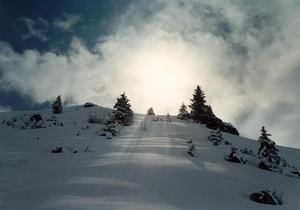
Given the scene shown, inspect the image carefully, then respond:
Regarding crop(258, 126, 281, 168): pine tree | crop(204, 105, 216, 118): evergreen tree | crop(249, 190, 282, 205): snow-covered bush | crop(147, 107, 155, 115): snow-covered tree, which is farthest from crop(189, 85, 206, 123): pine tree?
crop(249, 190, 282, 205): snow-covered bush

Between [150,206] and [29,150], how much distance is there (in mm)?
8142

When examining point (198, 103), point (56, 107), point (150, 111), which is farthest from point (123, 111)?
point (150, 111)

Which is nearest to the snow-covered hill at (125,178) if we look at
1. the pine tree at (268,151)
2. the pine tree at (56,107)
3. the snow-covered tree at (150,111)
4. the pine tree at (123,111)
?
the pine tree at (268,151)

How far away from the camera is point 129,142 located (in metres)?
15.3

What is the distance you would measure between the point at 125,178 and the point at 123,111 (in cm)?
1990

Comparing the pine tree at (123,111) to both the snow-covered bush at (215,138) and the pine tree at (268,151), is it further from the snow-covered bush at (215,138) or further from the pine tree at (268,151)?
the pine tree at (268,151)

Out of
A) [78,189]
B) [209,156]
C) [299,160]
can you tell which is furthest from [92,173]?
[299,160]

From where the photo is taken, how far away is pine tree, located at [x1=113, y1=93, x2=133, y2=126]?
1048 inches

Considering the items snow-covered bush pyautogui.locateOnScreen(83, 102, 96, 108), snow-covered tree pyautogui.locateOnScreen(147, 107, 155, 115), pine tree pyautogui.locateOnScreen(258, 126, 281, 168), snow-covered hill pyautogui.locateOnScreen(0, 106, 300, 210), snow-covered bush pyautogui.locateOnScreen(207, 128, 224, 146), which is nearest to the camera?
snow-covered hill pyautogui.locateOnScreen(0, 106, 300, 210)

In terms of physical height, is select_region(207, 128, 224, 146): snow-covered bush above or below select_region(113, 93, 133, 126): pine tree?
below

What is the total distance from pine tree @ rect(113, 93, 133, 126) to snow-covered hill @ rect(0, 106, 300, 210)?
11055 mm

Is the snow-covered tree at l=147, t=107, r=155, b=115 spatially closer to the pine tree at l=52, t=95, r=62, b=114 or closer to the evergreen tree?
the evergreen tree

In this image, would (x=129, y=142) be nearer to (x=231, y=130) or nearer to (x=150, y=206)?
(x=150, y=206)

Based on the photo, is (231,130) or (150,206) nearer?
(150,206)
